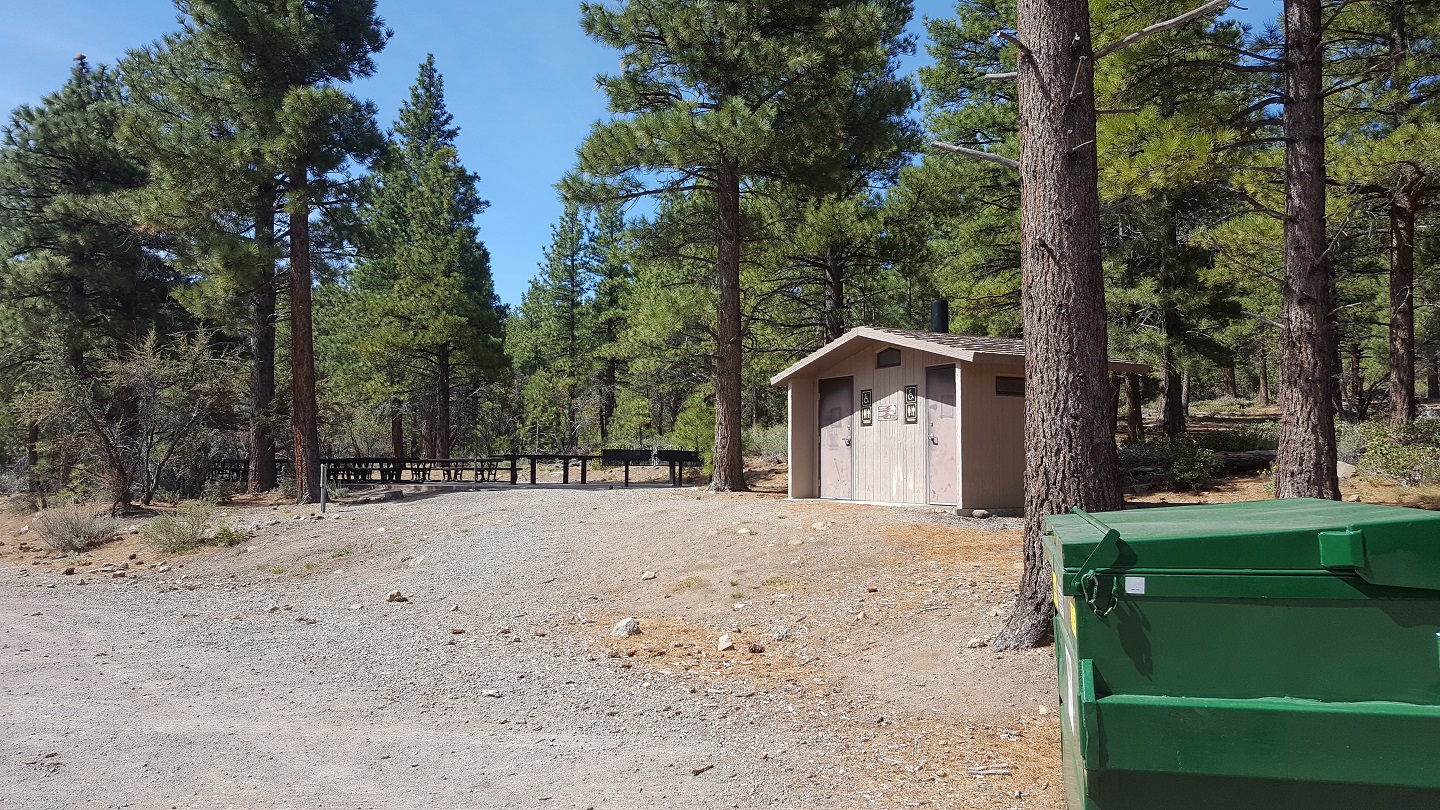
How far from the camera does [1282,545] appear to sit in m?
2.61

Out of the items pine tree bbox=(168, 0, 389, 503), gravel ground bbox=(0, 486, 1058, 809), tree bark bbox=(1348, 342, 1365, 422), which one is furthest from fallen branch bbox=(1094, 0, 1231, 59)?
tree bark bbox=(1348, 342, 1365, 422)

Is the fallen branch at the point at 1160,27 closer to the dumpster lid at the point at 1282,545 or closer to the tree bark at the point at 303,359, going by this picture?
the dumpster lid at the point at 1282,545

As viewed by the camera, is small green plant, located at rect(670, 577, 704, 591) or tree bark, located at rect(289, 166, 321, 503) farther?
tree bark, located at rect(289, 166, 321, 503)

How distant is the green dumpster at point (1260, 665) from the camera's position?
2.51m

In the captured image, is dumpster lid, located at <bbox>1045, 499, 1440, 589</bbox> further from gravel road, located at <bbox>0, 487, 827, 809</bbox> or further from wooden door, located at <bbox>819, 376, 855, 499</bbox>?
wooden door, located at <bbox>819, 376, 855, 499</bbox>

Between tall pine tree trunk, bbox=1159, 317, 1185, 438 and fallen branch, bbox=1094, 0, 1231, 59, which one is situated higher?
fallen branch, bbox=1094, 0, 1231, 59

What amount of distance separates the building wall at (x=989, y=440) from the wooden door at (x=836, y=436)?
8.47 ft

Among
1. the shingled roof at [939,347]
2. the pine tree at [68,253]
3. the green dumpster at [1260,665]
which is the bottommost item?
the green dumpster at [1260,665]

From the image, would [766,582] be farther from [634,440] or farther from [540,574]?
[634,440]

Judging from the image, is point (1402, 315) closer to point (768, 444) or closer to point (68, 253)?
point (768, 444)

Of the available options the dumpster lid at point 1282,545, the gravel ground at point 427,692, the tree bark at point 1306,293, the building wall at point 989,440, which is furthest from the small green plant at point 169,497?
the dumpster lid at point 1282,545

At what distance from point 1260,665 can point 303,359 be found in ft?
59.9

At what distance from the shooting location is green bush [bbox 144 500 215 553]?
13195 mm

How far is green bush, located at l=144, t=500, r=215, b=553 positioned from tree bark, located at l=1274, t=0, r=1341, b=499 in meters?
14.7
